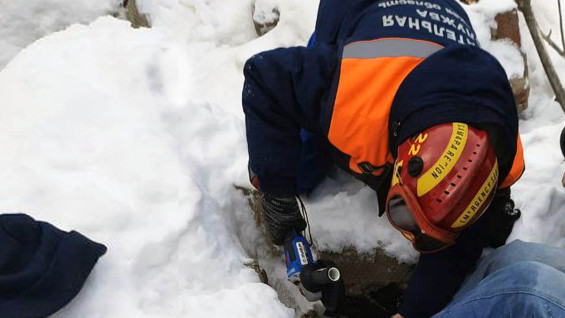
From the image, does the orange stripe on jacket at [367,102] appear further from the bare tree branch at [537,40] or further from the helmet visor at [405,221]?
the bare tree branch at [537,40]

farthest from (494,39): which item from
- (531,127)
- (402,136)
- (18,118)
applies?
(18,118)

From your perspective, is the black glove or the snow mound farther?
the black glove

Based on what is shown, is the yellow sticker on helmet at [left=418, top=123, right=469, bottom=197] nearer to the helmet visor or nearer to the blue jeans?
the helmet visor

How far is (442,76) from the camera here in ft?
4.18

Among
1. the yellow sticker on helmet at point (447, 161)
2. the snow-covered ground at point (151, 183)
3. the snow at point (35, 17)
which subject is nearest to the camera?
the yellow sticker on helmet at point (447, 161)

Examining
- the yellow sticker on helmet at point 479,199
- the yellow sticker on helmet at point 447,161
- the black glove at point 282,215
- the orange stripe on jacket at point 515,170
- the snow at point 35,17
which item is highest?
the yellow sticker on helmet at point 447,161

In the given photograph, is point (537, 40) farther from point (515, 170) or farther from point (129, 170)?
point (129, 170)

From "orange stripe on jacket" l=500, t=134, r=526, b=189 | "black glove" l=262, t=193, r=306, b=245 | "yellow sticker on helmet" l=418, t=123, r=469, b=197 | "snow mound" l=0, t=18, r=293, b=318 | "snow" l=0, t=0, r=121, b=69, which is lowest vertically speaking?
"snow" l=0, t=0, r=121, b=69

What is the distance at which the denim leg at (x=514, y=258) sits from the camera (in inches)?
59.4

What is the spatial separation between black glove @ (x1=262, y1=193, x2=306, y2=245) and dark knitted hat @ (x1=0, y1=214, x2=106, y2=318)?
0.59 meters

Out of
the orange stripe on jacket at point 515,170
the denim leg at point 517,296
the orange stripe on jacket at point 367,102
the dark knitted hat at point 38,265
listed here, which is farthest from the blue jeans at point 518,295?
the dark knitted hat at point 38,265

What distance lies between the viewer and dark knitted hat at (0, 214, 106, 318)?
123 cm

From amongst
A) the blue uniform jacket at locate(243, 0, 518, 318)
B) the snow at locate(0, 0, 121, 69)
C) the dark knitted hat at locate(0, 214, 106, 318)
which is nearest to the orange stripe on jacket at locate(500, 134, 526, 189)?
the blue uniform jacket at locate(243, 0, 518, 318)

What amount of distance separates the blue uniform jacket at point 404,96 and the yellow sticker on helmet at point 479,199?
9 cm
